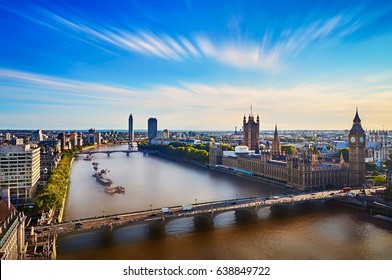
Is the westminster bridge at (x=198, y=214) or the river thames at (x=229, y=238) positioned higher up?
the westminster bridge at (x=198, y=214)

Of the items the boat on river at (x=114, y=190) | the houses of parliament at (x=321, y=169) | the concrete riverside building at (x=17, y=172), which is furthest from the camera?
the houses of parliament at (x=321, y=169)

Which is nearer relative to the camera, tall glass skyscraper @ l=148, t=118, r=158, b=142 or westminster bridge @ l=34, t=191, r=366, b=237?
westminster bridge @ l=34, t=191, r=366, b=237

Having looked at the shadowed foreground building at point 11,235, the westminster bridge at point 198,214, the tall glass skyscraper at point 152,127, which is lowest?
the westminster bridge at point 198,214

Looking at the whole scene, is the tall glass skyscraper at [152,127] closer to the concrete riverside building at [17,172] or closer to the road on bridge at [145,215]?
the concrete riverside building at [17,172]

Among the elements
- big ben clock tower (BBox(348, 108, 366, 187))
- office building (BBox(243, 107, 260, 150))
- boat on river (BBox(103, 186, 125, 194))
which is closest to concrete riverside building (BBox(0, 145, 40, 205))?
boat on river (BBox(103, 186, 125, 194))

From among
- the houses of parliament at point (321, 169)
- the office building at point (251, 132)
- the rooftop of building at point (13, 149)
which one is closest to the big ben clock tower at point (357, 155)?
the houses of parliament at point (321, 169)

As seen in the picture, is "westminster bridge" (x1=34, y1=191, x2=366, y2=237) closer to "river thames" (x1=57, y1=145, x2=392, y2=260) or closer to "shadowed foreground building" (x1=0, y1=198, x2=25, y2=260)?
"river thames" (x1=57, y1=145, x2=392, y2=260)

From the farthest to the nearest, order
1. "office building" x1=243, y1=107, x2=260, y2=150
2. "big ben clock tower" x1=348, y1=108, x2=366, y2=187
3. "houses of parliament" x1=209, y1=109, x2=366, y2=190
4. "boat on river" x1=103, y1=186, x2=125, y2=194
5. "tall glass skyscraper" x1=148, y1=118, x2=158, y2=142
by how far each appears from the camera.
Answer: "tall glass skyscraper" x1=148, y1=118, x2=158, y2=142, "office building" x1=243, y1=107, x2=260, y2=150, "big ben clock tower" x1=348, y1=108, x2=366, y2=187, "houses of parliament" x1=209, y1=109, x2=366, y2=190, "boat on river" x1=103, y1=186, x2=125, y2=194
